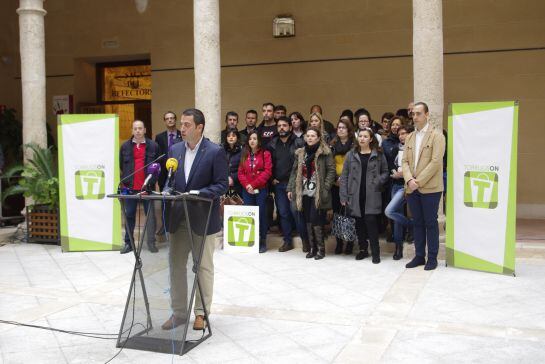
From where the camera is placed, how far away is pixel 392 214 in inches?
310

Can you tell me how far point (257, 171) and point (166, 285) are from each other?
3.86m

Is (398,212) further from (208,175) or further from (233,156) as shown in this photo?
(208,175)

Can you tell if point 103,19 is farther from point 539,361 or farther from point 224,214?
point 539,361

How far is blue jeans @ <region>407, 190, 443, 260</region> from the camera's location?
740 cm

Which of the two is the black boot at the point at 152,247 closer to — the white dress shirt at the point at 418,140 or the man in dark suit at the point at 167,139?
the white dress shirt at the point at 418,140

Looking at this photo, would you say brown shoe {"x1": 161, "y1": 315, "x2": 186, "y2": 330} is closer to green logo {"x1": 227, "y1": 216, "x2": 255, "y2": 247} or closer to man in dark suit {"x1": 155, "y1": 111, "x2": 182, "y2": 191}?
green logo {"x1": 227, "y1": 216, "x2": 255, "y2": 247}

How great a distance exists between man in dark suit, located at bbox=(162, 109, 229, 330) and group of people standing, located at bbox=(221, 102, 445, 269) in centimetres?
299

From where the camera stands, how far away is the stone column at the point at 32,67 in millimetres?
10125

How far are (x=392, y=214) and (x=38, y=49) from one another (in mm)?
6216

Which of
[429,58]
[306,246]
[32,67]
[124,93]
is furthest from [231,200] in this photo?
[124,93]

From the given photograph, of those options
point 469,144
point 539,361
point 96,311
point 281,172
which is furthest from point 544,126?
point 96,311

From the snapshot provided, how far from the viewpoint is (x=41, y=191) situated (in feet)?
31.5

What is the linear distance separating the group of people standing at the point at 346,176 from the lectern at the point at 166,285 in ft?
10.7

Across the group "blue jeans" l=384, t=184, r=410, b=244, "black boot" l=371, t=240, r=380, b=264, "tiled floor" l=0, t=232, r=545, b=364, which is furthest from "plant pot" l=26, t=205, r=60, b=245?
"blue jeans" l=384, t=184, r=410, b=244
